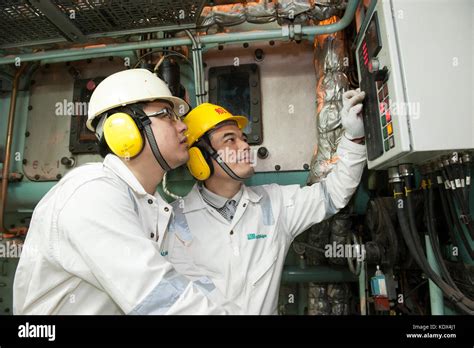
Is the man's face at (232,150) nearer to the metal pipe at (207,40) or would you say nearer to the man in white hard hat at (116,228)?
the man in white hard hat at (116,228)

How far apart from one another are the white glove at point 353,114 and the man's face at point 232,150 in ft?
1.68

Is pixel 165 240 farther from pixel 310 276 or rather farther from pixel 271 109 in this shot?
pixel 271 109

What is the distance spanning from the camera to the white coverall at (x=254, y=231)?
1.55m

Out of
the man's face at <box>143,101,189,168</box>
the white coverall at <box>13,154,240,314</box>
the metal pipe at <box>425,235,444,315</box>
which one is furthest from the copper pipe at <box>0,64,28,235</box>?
the metal pipe at <box>425,235,444,315</box>

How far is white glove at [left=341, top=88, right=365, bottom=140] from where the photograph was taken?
1.47 metres

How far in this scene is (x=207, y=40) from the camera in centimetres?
182

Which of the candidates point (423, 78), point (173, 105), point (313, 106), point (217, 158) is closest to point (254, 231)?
point (217, 158)

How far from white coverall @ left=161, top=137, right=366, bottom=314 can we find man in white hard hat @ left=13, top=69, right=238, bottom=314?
11 cm

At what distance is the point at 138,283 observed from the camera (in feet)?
3.19

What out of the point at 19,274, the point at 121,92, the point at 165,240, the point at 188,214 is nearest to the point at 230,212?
the point at 188,214

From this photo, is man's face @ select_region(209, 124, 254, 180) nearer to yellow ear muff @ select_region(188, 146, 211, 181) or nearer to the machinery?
yellow ear muff @ select_region(188, 146, 211, 181)

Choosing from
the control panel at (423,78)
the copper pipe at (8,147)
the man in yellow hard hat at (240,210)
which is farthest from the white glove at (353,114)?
the copper pipe at (8,147)

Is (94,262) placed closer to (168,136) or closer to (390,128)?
(168,136)
